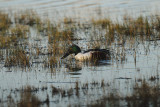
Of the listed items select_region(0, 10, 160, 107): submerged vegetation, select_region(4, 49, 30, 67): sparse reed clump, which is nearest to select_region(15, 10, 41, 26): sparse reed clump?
select_region(0, 10, 160, 107): submerged vegetation

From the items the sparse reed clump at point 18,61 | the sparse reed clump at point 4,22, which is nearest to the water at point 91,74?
the sparse reed clump at point 18,61

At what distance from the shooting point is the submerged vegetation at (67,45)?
19.9ft

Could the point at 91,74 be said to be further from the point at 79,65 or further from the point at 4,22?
the point at 4,22

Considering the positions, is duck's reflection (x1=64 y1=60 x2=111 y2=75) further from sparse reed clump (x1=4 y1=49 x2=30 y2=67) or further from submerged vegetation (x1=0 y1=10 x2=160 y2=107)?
sparse reed clump (x1=4 y1=49 x2=30 y2=67)

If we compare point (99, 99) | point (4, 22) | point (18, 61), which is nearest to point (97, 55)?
point (18, 61)

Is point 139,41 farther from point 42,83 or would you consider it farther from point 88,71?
point 42,83

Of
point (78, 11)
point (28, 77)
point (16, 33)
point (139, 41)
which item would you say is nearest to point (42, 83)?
point (28, 77)

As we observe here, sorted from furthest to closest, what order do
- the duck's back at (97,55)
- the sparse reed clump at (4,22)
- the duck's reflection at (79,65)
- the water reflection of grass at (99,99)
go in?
the sparse reed clump at (4,22) < the duck's back at (97,55) < the duck's reflection at (79,65) < the water reflection of grass at (99,99)

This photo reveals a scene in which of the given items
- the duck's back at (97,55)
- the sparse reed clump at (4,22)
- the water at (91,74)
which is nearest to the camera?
the water at (91,74)

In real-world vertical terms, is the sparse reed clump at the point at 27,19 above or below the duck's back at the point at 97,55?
above

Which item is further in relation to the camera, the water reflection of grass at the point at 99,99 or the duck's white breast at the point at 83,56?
the duck's white breast at the point at 83,56

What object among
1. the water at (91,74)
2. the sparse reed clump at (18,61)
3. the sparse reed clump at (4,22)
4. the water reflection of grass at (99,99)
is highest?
the sparse reed clump at (4,22)

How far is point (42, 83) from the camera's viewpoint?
7.67 m

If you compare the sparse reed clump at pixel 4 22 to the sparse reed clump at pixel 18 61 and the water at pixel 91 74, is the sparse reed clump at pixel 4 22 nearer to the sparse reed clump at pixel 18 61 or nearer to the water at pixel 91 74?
the water at pixel 91 74
